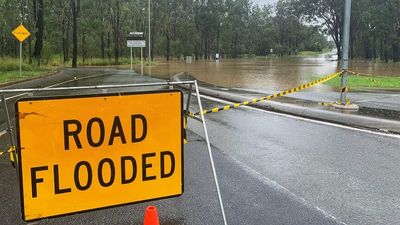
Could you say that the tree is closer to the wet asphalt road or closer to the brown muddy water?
the brown muddy water

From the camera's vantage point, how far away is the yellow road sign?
3646mm

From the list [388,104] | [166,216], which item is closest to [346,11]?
[388,104]

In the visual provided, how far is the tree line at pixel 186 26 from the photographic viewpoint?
2499 inches

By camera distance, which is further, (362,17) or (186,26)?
(186,26)

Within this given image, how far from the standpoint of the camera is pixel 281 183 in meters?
6.09

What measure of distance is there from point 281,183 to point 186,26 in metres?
88.6

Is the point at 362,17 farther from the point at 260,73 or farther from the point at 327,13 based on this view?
the point at 260,73

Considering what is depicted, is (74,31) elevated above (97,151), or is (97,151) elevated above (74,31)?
(74,31)

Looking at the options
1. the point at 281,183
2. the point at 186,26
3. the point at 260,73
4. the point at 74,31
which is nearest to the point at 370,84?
the point at 260,73

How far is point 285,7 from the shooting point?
121 meters

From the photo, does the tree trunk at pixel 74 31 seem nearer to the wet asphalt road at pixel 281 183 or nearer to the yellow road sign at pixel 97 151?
the wet asphalt road at pixel 281 183

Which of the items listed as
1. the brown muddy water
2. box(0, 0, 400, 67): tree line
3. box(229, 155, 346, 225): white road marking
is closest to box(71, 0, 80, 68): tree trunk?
box(0, 0, 400, 67): tree line

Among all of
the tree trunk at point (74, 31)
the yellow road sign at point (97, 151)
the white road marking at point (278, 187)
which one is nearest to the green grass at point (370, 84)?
the white road marking at point (278, 187)

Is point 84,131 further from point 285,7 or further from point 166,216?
point 285,7
